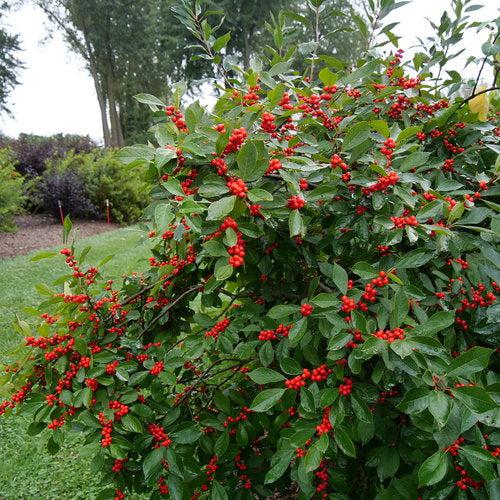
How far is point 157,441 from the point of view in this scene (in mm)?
1600

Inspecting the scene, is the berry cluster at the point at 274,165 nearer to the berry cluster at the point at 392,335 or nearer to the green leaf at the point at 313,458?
the berry cluster at the point at 392,335

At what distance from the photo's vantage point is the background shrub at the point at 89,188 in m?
13.2

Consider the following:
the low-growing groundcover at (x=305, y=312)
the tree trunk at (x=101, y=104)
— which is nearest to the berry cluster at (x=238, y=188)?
the low-growing groundcover at (x=305, y=312)

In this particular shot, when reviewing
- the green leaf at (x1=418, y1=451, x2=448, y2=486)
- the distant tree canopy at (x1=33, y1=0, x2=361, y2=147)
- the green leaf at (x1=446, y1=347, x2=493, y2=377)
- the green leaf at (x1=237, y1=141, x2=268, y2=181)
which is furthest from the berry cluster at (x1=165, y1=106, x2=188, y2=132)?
the distant tree canopy at (x1=33, y1=0, x2=361, y2=147)

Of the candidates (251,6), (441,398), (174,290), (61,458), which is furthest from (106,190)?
(251,6)

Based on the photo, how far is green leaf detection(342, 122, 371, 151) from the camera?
4.42 ft

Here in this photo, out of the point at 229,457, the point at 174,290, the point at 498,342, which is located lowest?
the point at 229,457

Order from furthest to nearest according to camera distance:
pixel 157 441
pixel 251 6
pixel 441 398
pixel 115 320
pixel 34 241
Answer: pixel 251 6
pixel 34 241
pixel 115 320
pixel 157 441
pixel 441 398

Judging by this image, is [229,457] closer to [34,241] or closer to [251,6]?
[34,241]

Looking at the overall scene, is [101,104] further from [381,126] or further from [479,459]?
[479,459]

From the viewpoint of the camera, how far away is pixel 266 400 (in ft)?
4.36

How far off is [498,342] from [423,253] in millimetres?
392

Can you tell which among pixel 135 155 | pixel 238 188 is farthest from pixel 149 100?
pixel 238 188

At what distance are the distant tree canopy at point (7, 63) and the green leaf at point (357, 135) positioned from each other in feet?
106
